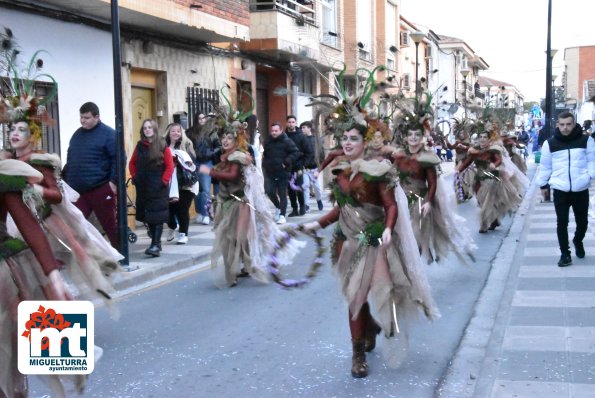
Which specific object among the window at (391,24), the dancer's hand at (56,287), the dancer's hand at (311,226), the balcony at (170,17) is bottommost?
the dancer's hand at (56,287)

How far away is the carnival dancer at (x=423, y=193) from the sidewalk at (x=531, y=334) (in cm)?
71

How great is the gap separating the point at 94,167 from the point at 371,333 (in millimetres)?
4348

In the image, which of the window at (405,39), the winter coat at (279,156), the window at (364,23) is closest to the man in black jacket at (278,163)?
the winter coat at (279,156)

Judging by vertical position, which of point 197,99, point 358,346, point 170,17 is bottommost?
point 358,346

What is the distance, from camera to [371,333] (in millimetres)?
5812

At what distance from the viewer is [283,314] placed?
7398 millimetres

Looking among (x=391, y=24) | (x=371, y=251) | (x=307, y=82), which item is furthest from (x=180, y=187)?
(x=391, y=24)

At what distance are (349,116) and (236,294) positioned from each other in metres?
3.34

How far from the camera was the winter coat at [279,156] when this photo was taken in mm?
14617

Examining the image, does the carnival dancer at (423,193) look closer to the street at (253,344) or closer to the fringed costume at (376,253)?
the street at (253,344)

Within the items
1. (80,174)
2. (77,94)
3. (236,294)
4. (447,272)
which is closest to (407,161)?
(447,272)

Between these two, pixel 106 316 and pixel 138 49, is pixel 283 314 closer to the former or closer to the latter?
pixel 106 316

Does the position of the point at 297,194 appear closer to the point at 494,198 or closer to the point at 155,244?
the point at 494,198

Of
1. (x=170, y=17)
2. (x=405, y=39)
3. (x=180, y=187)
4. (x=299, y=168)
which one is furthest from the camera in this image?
(x=405, y=39)
